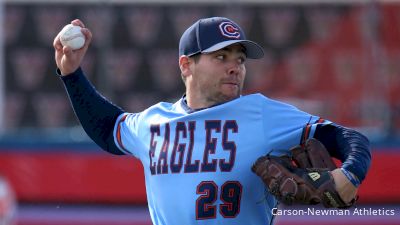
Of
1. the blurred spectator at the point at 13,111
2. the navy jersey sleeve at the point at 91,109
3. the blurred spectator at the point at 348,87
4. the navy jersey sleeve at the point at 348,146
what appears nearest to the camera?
the navy jersey sleeve at the point at 348,146

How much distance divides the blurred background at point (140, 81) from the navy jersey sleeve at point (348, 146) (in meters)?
3.72

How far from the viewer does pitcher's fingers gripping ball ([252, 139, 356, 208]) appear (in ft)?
10.3

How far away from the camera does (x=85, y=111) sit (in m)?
3.88

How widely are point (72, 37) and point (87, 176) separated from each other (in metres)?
3.63

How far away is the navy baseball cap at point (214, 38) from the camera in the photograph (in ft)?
11.5

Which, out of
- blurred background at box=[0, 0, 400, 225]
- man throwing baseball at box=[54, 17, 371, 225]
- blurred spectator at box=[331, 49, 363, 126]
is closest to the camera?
man throwing baseball at box=[54, 17, 371, 225]

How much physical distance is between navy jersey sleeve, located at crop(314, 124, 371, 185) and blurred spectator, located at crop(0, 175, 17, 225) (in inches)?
169

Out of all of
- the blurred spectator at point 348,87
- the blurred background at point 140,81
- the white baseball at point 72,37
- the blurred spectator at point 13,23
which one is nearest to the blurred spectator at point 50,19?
the blurred background at point 140,81

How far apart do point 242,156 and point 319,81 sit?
14.7 feet

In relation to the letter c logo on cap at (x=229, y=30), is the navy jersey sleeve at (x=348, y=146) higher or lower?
lower

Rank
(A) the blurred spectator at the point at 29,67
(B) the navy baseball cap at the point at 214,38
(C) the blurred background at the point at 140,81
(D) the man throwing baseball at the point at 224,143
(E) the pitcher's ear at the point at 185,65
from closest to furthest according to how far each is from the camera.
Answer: (D) the man throwing baseball at the point at 224,143 → (B) the navy baseball cap at the point at 214,38 → (E) the pitcher's ear at the point at 185,65 → (C) the blurred background at the point at 140,81 → (A) the blurred spectator at the point at 29,67

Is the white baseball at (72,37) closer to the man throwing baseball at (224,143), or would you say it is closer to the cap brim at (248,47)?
the man throwing baseball at (224,143)

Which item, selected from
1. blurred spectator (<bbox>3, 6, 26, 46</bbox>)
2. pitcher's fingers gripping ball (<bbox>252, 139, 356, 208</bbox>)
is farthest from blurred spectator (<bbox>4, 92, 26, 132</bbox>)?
pitcher's fingers gripping ball (<bbox>252, 139, 356, 208</bbox>)

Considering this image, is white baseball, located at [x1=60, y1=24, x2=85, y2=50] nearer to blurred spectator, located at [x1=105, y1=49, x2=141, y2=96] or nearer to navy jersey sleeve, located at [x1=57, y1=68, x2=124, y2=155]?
navy jersey sleeve, located at [x1=57, y1=68, x2=124, y2=155]
